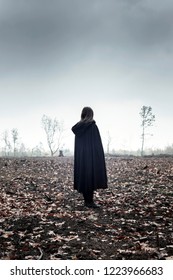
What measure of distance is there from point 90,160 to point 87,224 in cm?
224

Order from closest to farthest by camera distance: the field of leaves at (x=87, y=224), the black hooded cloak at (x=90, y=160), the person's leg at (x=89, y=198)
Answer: the field of leaves at (x=87, y=224)
the black hooded cloak at (x=90, y=160)
the person's leg at (x=89, y=198)

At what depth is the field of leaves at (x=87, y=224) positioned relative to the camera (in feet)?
17.3

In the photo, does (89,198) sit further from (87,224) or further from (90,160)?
(87,224)

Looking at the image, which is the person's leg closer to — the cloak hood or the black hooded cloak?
the black hooded cloak

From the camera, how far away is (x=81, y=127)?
29.0 feet

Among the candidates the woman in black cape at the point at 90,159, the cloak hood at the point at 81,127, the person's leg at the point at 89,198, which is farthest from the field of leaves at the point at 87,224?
the cloak hood at the point at 81,127

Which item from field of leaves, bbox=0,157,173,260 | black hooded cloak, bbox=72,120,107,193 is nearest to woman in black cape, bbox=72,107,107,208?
black hooded cloak, bbox=72,120,107,193

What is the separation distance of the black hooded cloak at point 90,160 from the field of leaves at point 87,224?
753mm

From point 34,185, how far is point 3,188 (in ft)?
5.31

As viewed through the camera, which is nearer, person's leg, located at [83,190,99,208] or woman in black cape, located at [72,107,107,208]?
woman in black cape, located at [72,107,107,208]

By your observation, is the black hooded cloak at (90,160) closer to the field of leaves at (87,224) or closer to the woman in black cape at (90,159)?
the woman in black cape at (90,159)

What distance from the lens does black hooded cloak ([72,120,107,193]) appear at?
872 cm

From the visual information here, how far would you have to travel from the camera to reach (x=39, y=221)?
741 cm

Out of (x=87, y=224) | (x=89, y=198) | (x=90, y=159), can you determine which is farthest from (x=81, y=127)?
(x=87, y=224)
